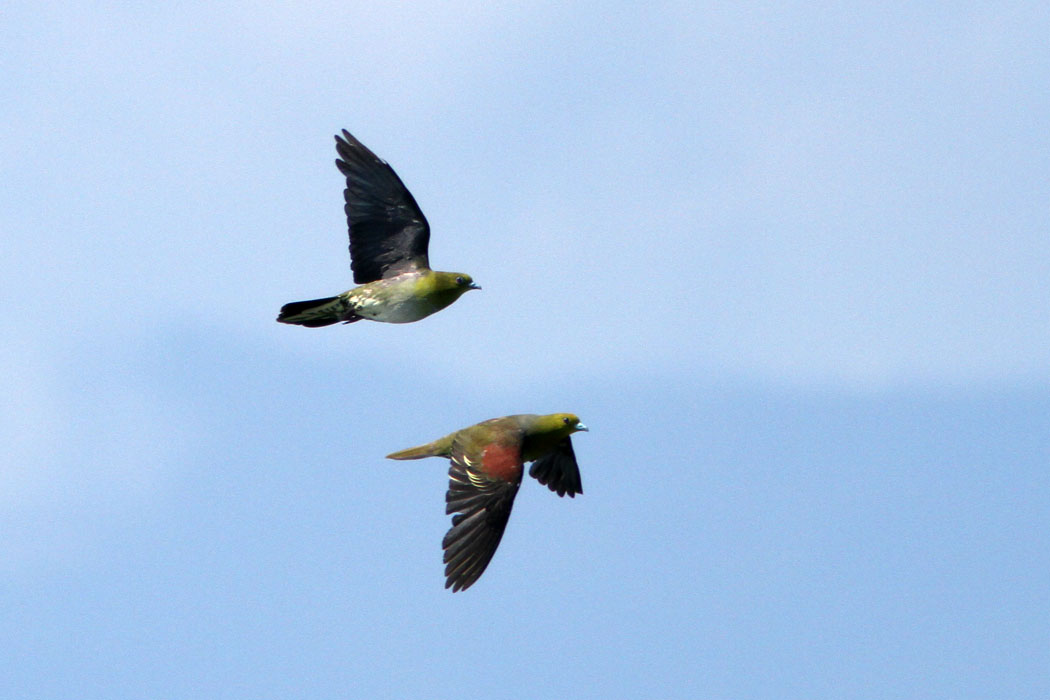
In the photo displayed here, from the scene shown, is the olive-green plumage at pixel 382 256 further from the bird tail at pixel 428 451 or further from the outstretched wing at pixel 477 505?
the outstretched wing at pixel 477 505

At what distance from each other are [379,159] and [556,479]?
4334 millimetres

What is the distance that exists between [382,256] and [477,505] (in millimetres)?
3536

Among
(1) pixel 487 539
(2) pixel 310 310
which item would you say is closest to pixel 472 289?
(2) pixel 310 310

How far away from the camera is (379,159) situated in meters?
16.1

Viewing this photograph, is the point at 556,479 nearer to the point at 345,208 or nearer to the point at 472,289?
the point at 472,289

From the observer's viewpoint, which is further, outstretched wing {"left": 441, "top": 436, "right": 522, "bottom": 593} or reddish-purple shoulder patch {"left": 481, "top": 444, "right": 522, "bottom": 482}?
reddish-purple shoulder patch {"left": 481, "top": 444, "right": 522, "bottom": 482}

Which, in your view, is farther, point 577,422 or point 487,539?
point 577,422

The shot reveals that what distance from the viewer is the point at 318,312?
16000mm

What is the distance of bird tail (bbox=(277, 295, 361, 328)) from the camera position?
15.8 meters

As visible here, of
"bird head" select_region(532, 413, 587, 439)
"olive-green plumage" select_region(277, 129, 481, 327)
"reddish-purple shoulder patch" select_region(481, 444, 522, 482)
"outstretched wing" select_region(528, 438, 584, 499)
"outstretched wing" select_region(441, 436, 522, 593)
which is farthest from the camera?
"outstretched wing" select_region(528, 438, 584, 499)

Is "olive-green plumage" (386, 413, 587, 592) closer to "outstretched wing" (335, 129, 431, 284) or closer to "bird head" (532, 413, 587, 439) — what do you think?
"bird head" (532, 413, 587, 439)

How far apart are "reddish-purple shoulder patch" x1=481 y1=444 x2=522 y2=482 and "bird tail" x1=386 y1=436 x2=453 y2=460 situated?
0.81 meters

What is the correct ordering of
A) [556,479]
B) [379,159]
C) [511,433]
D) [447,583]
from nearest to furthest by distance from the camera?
[447,583] < [511,433] < [379,159] < [556,479]

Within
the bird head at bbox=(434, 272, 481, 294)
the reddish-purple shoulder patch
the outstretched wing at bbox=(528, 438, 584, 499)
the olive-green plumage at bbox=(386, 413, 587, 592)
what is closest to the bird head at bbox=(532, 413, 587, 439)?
the olive-green plumage at bbox=(386, 413, 587, 592)
